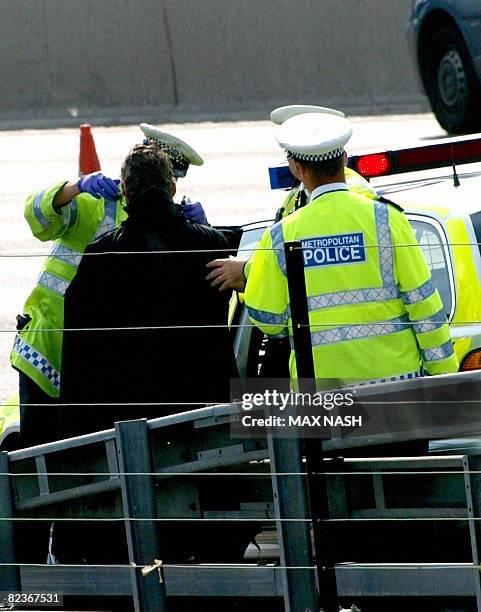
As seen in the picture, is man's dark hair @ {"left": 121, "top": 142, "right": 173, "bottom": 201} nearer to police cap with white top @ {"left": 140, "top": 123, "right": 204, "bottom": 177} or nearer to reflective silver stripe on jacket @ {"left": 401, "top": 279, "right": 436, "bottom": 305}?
police cap with white top @ {"left": 140, "top": 123, "right": 204, "bottom": 177}

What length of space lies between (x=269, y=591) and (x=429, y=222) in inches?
65.3

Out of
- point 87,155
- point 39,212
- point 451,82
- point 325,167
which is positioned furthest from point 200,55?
point 325,167

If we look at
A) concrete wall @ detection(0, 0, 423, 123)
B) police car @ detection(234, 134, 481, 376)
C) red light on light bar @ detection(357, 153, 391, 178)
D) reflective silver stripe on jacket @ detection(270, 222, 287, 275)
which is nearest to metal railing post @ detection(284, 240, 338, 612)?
reflective silver stripe on jacket @ detection(270, 222, 287, 275)

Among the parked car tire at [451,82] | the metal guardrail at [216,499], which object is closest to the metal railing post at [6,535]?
the metal guardrail at [216,499]

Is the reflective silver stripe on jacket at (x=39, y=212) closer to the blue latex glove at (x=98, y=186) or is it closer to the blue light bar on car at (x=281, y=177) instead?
the blue latex glove at (x=98, y=186)

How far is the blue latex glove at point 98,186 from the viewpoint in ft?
18.6

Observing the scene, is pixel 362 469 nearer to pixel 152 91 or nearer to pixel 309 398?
pixel 309 398

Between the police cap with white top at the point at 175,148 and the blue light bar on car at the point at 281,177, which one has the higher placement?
the police cap with white top at the point at 175,148

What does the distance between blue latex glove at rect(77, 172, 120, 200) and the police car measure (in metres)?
0.57

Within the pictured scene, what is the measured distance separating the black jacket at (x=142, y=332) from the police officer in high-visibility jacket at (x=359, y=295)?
1.48ft

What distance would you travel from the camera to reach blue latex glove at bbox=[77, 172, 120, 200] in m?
5.66

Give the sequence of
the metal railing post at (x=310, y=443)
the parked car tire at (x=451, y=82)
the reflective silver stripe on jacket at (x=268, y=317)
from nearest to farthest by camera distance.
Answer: the metal railing post at (x=310, y=443) < the reflective silver stripe on jacket at (x=268, y=317) < the parked car tire at (x=451, y=82)

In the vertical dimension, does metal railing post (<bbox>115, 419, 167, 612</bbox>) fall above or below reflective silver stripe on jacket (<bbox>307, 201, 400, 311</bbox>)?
below

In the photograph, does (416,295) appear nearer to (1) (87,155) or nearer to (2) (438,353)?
(2) (438,353)
